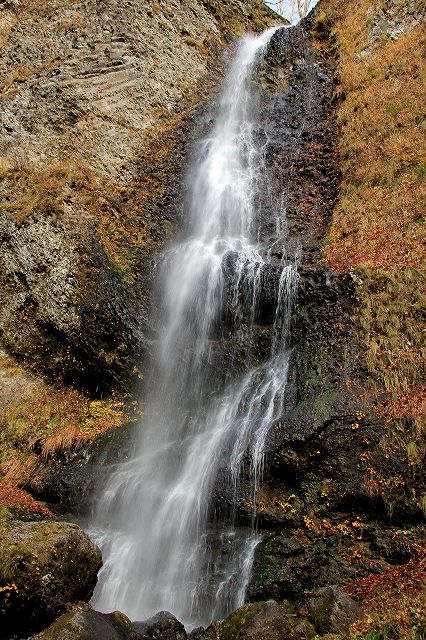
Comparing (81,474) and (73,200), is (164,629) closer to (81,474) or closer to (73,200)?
(81,474)

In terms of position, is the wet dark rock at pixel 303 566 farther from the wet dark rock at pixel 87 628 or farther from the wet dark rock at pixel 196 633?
the wet dark rock at pixel 87 628

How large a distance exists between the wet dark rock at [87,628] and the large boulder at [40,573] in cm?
34

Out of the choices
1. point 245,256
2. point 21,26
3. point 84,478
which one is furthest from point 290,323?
point 21,26

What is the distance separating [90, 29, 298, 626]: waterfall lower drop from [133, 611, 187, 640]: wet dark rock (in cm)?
85

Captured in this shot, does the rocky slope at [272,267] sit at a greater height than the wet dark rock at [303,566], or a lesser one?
greater

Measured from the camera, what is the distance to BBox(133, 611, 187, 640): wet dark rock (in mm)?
6172

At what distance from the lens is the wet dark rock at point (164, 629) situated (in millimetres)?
6172

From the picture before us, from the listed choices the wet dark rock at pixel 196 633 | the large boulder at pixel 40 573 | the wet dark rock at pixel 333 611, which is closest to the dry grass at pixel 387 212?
the wet dark rock at pixel 333 611

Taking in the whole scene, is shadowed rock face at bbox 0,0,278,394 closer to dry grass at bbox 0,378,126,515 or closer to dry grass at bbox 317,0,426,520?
dry grass at bbox 0,378,126,515

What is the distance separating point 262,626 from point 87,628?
2.16 m

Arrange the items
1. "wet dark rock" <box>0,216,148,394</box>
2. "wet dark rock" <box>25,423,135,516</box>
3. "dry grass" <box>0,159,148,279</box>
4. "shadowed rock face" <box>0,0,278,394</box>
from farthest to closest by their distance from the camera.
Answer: "dry grass" <box>0,159,148,279</box> → "shadowed rock face" <box>0,0,278,394</box> → "wet dark rock" <box>0,216,148,394</box> → "wet dark rock" <box>25,423,135,516</box>

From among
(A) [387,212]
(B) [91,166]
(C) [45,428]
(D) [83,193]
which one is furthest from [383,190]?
(C) [45,428]

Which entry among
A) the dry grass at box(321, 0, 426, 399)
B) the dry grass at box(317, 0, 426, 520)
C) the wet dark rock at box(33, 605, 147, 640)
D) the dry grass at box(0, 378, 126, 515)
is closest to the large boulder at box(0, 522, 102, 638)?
the wet dark rock at box(33, 605, 147, 640)

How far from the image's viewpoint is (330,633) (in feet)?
18.2
